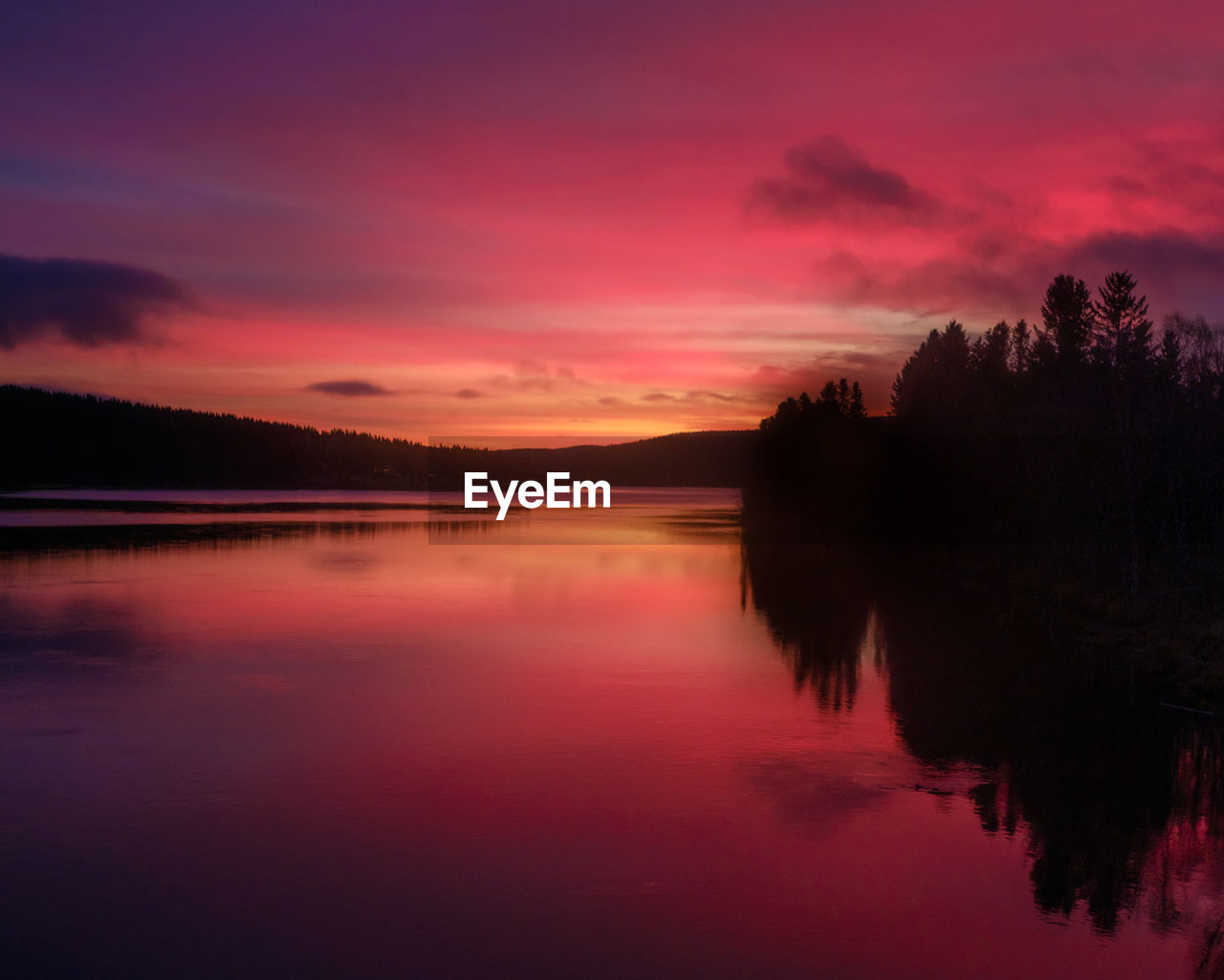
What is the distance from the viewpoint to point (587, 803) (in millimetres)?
14805

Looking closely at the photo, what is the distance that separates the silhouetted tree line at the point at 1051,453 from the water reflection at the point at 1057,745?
8.40m

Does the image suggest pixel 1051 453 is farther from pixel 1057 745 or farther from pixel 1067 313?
pixel 1067 313

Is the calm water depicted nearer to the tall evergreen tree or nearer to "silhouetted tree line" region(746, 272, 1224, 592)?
"silhouetted tree line" region(746, 272, 1224, 592)

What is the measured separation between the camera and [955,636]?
30578mm

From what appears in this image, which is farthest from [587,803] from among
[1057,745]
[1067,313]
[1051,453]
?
[1067,313]

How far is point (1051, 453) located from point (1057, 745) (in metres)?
27.3

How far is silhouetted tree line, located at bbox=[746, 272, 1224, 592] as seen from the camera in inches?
1560

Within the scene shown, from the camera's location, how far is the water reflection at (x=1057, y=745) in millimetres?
12625

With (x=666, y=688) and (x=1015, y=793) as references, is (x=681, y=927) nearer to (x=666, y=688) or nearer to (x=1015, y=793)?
(x=1015, y=793)

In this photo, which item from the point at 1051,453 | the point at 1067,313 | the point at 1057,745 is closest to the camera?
the point at 1057,745

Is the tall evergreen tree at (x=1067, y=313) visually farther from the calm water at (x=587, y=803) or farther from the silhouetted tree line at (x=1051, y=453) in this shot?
the calm water at (x=587, y=803)

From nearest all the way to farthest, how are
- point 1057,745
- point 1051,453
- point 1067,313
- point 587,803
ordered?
point 587,803 → point 1057,745 → point 1051,453 → point 1067,313

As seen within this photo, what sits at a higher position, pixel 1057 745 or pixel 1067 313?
pixel 1067 313

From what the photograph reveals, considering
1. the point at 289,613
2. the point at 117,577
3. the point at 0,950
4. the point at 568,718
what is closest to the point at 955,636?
the point at 568,718
